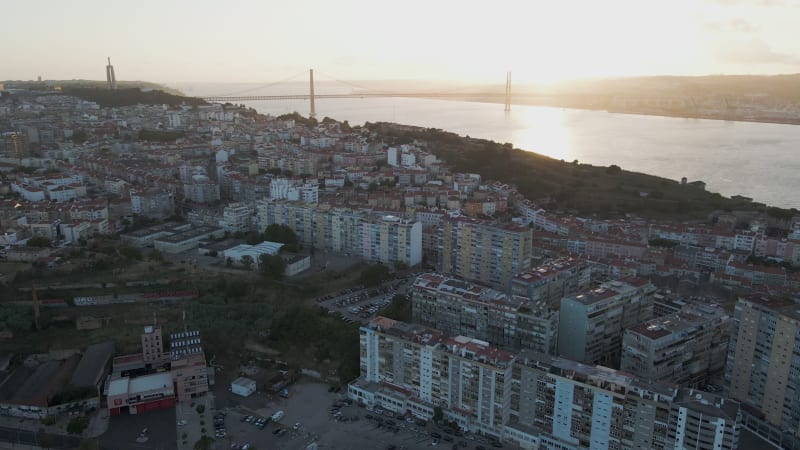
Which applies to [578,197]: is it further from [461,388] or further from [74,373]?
[74,373]

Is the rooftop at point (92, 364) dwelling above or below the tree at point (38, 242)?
below

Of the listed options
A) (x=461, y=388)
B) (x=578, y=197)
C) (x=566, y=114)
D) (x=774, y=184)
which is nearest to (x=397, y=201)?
(x=578, y=197)

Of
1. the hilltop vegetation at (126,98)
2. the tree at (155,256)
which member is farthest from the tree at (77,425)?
the hilltop vegetation at (126,98)

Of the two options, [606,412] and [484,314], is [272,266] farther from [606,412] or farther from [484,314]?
[606,412]

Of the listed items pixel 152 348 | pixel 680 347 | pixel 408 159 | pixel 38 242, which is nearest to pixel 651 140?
pixel 408 159

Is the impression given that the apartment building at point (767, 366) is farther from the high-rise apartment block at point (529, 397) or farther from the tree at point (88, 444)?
the tree at point (88, 444)

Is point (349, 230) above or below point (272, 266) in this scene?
above
